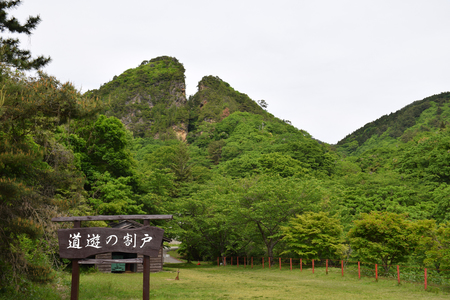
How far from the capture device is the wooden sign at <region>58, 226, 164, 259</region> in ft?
28.2

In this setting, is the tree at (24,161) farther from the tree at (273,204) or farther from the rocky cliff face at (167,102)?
the rocky cliff face at (167,102)

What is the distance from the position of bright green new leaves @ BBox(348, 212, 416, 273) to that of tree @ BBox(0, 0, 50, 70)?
643 inches

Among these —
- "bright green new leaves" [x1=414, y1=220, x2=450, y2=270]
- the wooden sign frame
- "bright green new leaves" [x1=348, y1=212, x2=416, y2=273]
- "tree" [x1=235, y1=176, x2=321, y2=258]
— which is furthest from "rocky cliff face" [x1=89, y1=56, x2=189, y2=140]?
the wooden sign frame

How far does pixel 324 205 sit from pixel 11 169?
76.8 feet

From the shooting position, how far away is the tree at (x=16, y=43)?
11.5 m

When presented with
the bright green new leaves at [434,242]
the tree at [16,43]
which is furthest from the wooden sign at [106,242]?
the bright green new leaves at [434,242]

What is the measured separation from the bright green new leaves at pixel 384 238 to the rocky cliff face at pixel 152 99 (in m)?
85.0

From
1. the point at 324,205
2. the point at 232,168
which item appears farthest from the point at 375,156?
the point at 324,205

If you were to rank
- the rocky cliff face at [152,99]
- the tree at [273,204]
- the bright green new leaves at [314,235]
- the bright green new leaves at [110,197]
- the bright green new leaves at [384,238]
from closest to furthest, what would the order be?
the bright green new leaves at [384,238] → the bright green new leaves at [314,235] → the bright green new leaves at [110,197] → the tree at [273,204] → the rocky cliff face at [152,99]

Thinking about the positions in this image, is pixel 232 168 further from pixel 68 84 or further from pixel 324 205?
pixel 68 84

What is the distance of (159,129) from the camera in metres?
104

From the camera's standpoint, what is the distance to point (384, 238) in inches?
701

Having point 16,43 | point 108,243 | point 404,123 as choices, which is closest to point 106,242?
point 108,243

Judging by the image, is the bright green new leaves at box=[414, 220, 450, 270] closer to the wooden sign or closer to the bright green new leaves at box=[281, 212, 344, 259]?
the bright green new leaves at box=[281, 212, 344, 259]
